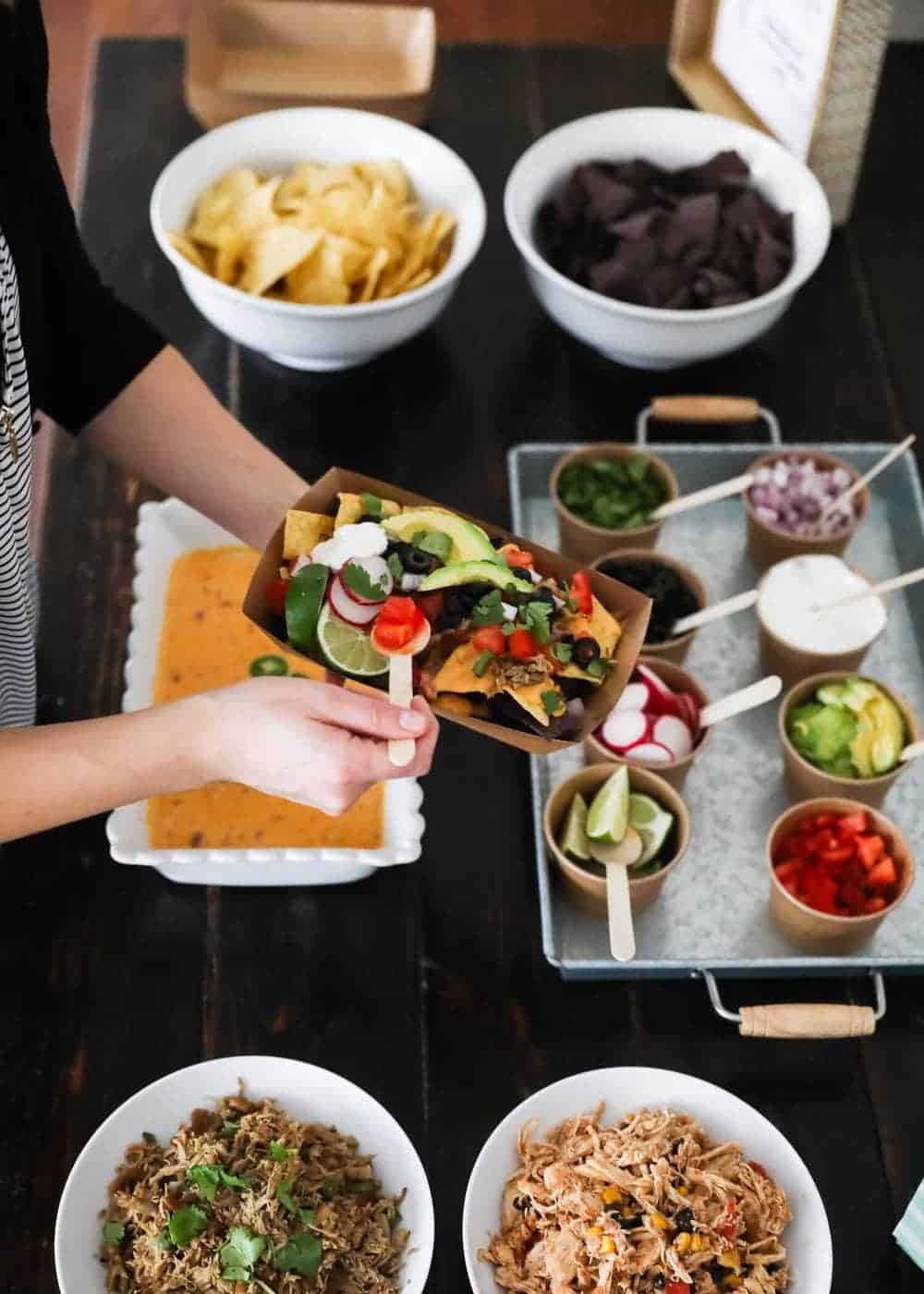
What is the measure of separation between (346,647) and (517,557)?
21 cm

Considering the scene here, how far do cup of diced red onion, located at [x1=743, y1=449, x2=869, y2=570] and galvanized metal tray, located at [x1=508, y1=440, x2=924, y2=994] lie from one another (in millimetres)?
47

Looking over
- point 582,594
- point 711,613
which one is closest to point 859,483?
point 711,613

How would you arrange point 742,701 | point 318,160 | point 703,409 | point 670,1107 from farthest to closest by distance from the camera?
point 318,160, point 703,409, point 742,701, point 670,1107

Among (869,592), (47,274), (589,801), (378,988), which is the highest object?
(47,274)

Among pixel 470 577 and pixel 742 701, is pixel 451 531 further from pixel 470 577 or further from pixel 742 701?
pixel 742 701

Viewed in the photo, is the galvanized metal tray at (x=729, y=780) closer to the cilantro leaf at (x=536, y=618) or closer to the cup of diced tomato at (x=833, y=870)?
the cup of diced tomato at (x=833, y=870)

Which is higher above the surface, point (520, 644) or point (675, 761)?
point (520, 644)

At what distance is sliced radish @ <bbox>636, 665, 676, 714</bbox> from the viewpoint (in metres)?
1.55

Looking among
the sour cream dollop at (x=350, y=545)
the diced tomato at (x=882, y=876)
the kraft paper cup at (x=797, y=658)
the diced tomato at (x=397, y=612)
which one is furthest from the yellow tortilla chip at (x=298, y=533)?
the diced tomato at (x=882, y=876)

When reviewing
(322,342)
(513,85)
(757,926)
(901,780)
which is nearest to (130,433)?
(322,342)

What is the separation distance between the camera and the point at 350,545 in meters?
1.37

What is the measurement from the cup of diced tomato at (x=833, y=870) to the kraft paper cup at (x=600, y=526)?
0.43 m

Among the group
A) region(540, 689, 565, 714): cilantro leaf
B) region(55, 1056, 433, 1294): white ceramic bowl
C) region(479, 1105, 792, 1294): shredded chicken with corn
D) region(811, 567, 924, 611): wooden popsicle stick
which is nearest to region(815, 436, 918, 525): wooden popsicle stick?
region(811, 567, 924, 611): wooden popsicle stick

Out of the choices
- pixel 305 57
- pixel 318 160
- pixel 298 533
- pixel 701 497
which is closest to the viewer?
pixel 298 533
